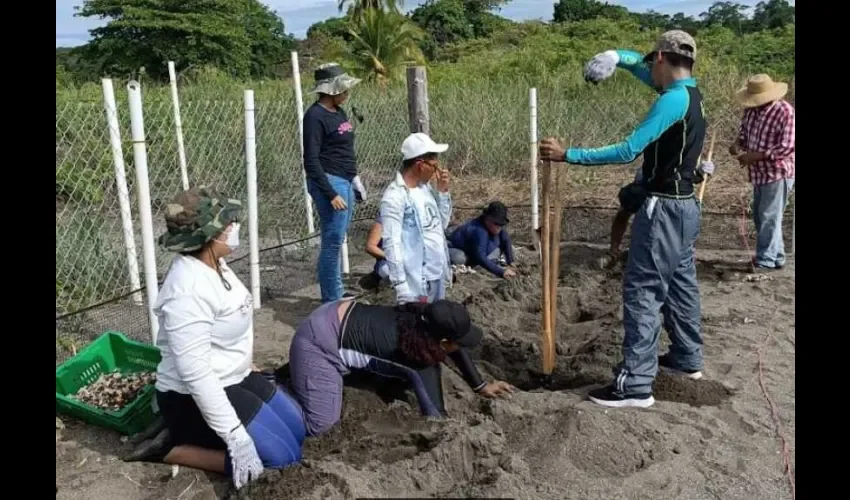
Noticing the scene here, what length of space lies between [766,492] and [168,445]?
2.79 m

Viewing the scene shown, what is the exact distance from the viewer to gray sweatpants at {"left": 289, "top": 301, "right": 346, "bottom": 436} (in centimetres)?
362

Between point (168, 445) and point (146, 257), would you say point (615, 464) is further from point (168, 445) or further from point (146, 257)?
point (146, 257)

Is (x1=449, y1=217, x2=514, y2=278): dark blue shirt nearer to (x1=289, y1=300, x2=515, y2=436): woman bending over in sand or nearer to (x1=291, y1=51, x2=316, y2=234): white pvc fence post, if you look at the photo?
(x1=291, y1=51, x2=316, y2=234): white pvc fence post

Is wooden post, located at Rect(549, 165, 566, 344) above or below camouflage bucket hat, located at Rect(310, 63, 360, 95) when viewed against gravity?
below

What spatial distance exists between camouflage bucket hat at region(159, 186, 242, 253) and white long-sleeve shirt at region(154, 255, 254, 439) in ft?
0.25

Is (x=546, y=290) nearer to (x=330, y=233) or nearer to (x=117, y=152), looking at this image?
(x=330, y=233)

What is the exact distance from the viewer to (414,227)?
4.41 metres

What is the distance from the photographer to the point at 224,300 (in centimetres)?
323

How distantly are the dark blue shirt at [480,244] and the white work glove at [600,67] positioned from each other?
8.57ft

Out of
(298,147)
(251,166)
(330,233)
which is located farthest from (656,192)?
(298,147)

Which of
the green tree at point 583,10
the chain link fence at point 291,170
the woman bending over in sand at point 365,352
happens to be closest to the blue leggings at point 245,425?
the woman bending over in sand at point 365,352

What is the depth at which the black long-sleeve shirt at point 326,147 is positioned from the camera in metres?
5.34

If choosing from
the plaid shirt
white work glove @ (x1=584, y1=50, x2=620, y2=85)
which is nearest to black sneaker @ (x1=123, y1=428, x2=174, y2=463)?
white work glove @ (x1=584, y1=50, x2=620, y2=85)
